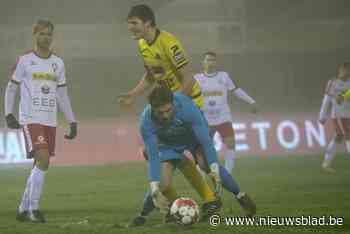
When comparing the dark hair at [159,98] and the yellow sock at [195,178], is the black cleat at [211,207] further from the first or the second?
the dark hair at [159,98]

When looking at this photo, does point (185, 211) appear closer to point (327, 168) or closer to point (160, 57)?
point (160, 57)

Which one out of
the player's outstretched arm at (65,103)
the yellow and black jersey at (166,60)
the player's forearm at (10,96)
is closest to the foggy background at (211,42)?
the player's outstretched arm at (65,103)

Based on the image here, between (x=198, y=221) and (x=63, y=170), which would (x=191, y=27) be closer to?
(x=63, y=170)

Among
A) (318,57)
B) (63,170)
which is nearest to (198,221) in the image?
(63,170)

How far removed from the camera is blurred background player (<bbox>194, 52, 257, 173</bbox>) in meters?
12.8

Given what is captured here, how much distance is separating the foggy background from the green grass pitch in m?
8.08

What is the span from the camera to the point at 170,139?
7414mm

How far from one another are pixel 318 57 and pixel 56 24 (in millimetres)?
8967

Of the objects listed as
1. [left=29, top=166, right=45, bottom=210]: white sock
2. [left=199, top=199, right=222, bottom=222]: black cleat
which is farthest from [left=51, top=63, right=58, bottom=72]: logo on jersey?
[left=199, top=199, right=222, bottom=222]: black cleat

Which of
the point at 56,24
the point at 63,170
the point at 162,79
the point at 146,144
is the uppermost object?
the point at 56,24

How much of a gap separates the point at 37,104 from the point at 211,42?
17.2m

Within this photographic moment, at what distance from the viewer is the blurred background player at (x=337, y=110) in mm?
14430

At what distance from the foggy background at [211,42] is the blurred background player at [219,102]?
36.3 feet

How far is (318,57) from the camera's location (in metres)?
26.4
